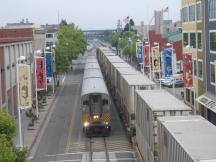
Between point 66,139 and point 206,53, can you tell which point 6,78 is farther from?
point 206,53

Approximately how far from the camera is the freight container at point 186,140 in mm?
14281

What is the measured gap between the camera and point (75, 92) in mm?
71500

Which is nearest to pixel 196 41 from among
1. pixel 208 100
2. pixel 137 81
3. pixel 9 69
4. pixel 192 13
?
pixel 192 13

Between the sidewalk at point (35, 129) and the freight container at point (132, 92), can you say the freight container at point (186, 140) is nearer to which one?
the freight container at point (132, 92)

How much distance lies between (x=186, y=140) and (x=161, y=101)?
8.86 m

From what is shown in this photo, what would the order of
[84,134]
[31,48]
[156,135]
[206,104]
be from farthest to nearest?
[31,48] < [206,104] < [84,134] < [156,135]

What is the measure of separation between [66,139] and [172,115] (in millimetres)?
17106

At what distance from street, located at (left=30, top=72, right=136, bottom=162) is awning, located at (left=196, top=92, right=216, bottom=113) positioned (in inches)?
265

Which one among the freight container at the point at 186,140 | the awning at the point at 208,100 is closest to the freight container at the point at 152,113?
the freight container at the point at 186,140

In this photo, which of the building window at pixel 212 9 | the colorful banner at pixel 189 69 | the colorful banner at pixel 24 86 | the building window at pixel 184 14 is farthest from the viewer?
the building window at pixel 184 14

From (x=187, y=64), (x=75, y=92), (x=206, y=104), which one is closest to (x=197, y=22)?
(x=206, y=104)

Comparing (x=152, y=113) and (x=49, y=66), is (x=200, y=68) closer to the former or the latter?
(x=49, y=66)

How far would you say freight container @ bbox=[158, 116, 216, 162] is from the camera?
14.3 metres

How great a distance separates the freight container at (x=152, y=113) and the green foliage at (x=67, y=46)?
51258mm
